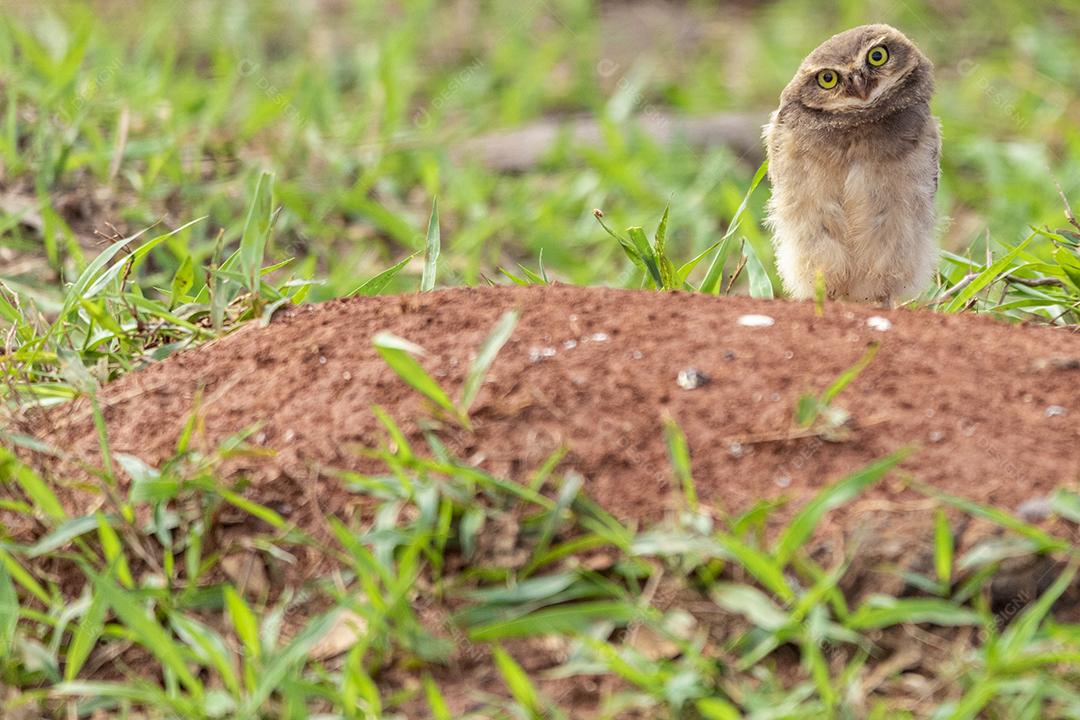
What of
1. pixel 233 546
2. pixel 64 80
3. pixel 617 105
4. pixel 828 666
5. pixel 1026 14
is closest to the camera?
pixel 828 666

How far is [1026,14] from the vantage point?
33.0 feet

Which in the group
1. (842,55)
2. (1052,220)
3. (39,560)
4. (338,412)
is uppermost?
(842,55)

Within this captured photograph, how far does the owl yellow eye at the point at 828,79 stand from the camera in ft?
14.9

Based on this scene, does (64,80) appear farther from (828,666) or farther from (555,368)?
(828,666)

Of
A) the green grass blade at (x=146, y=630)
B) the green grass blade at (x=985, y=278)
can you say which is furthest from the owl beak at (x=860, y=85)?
the green grass blade at (x=146, y=630)

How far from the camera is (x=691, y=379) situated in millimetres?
3158

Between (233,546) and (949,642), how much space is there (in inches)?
53.8

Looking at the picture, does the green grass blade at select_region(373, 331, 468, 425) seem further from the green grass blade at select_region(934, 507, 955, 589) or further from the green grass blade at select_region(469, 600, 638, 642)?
the green grass blade at select_region(934, 507, 955, 589)

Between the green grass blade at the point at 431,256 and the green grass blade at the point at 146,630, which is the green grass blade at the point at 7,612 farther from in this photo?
the green grass blade at the point at 431,256

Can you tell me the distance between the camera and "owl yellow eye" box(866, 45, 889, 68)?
451 centimetres

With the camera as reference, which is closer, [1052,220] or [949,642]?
[949,642]

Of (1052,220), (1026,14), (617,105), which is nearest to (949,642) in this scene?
(1052,220)

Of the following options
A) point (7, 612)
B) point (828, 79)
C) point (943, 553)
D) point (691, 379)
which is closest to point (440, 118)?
point (828, 79)

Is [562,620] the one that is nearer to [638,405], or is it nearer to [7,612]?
[638,405]
